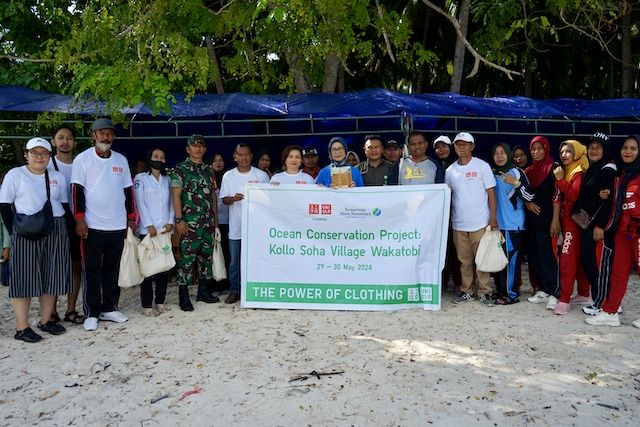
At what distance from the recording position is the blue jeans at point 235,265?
5.36 meters

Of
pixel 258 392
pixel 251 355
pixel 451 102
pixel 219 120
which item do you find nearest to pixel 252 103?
pixel 219 120

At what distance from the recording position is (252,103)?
23.5 ft

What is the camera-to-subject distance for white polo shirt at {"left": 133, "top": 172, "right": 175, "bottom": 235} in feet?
16.1

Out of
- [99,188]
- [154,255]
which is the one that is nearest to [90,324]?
Result: [154,255]

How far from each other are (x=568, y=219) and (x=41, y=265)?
463cm

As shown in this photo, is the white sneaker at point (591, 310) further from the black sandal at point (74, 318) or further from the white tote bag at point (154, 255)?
the black sandal at point (74, 318)

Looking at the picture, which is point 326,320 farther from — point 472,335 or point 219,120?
point 219,120

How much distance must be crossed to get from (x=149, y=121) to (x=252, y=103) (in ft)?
5.46

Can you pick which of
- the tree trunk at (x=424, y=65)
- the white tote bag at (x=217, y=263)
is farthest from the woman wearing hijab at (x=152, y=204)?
the tree trunk at (x=424, y=65)

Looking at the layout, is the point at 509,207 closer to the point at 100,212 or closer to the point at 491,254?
the point at 491,254

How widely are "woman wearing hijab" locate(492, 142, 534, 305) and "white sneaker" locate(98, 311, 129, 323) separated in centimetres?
356

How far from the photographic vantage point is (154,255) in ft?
15.8

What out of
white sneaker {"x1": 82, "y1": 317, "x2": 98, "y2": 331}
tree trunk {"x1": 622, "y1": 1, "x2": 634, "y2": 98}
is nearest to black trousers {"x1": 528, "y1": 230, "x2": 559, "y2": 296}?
white sneaker {"x1": 82, "y1": 317, "x2": 98, "y2": 331}

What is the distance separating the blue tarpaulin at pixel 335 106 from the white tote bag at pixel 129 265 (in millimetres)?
2286
